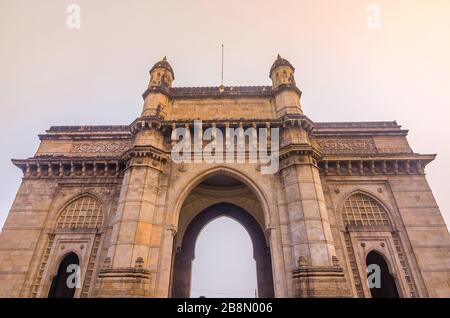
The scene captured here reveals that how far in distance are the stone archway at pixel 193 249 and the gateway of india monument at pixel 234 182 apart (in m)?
0.14

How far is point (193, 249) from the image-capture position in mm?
18562

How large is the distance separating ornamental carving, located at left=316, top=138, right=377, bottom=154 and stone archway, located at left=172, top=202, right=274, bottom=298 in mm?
7471

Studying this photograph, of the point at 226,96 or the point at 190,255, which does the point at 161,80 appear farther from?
the point at 190,255

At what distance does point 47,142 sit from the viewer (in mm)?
17250

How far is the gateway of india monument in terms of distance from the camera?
11445 millimetres

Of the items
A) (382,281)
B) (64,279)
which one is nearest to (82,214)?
(64,279)

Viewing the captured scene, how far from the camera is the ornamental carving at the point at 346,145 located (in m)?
16.5

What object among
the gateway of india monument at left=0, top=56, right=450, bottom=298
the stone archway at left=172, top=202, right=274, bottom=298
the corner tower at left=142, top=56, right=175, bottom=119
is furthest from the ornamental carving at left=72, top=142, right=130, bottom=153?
the stone archway at left=172, top=202, right=274, bottom=298

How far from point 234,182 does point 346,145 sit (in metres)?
8.09

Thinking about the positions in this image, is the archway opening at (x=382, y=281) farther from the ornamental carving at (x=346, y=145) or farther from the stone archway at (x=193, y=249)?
the ornamental carving at (x=346, y=145)

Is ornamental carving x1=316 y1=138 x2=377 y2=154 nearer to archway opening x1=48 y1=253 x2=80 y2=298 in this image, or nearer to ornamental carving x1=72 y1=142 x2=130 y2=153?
ornamental carving x1=72 y1=142 x2=130 y2=153

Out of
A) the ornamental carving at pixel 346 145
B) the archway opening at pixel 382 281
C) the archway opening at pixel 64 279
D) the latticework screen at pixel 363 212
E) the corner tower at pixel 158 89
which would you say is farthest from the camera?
the ornamental carving at pixel 346 145

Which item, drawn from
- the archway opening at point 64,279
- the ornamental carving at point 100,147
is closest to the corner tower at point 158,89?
the ornamental carving at point 100,147
